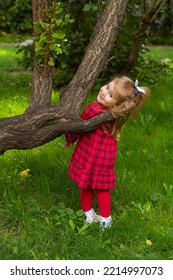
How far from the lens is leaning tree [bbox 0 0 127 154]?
3535 millimetres

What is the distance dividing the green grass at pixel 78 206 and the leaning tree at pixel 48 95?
520 mm

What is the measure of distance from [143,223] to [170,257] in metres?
0.37

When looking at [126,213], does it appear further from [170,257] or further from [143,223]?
[170,257]

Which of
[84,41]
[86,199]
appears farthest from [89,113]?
[84,41]

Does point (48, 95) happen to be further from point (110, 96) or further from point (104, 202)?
point (104, 202)

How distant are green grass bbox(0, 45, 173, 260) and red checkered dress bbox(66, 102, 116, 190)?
0.29 metres

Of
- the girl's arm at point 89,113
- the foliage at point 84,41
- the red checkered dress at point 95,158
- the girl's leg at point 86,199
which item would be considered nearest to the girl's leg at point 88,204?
the girl's leg at point 86,199

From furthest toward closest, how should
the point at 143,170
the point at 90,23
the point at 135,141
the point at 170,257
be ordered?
the point at 90,23 → the point at 135,141 → the point at 143,170 → the point at 170,257

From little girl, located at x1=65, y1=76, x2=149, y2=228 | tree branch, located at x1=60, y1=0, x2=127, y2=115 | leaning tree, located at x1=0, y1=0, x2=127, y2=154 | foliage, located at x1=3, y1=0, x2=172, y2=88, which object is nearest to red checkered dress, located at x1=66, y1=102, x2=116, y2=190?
little girl, located at x1=65, y1=76, x2=149, y2=228

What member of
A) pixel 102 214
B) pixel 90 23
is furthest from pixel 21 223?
pixel 90 23

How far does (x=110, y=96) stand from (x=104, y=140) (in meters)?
0.28

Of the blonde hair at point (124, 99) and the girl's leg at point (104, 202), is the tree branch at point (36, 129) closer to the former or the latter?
the blonde hair at point (124, 99)

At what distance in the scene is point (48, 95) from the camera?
3803mm
